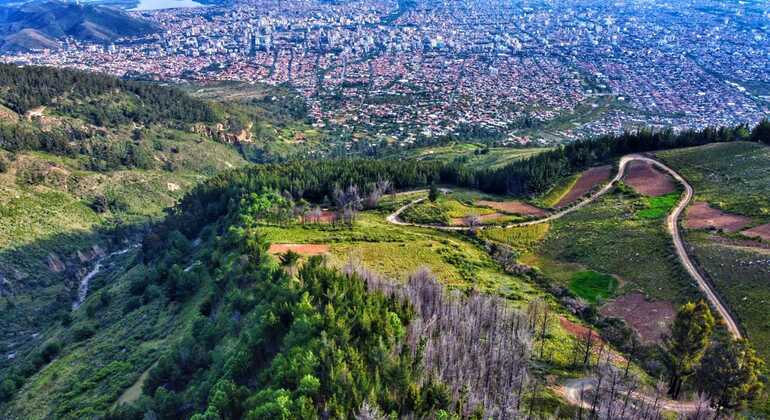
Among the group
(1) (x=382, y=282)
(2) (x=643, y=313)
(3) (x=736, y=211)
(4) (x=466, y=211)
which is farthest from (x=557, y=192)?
(1) (x=382, y=282)

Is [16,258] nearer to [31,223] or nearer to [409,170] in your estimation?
[31,223]

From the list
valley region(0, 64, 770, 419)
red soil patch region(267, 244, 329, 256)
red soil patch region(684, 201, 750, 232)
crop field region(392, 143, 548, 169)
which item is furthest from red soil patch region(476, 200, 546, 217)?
crop field region(392, 143, 548, 169)

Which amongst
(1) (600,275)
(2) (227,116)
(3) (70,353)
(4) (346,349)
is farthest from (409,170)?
(2) (227,116)

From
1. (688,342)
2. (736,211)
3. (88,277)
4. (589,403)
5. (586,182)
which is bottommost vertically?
(88,277)

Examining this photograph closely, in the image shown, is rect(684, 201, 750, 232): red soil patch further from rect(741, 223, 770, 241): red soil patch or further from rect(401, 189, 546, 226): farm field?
rect(401, 189, 546, 226): farm field

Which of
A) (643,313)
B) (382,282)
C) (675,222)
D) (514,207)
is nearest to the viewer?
(382,282)

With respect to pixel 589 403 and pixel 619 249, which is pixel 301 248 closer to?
pixel 619 249
